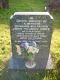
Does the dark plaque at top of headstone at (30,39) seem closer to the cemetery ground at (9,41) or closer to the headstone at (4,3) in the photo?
the cemetery ground at (9,41)

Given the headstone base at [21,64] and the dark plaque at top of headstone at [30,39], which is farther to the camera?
the headstone base at [21,64]

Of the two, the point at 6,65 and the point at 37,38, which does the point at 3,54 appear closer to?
the point at 6,65

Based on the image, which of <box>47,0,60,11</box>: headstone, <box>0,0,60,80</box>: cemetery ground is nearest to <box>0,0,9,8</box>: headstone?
<box>0,0,60,80</box>: cemetery ground

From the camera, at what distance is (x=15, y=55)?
5371 mm

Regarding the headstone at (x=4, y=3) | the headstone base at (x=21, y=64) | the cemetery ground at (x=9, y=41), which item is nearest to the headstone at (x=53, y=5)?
the cemetery ground at (x=9, y=41)

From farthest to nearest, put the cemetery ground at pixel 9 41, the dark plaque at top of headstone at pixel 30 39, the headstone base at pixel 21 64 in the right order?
1. the headstone base at pixel 21 64
2. the cemetery ground at pixel 9 41
3. the dark plaque at top of headstone at pixel 30 39

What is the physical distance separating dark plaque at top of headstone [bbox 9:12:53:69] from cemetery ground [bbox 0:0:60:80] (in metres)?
0.26

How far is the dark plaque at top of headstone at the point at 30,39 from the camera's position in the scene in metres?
4.92

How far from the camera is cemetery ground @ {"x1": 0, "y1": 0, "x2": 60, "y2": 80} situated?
5058 millimetres

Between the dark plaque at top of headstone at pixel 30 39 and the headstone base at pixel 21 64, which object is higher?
the dark plaque at top of headstone at pixel 30 39

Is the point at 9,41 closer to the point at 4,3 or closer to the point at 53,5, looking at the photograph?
the point at 4,3

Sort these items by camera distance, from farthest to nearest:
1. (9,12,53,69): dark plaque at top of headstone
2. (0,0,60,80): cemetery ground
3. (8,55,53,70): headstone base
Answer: (8,55,53,70): headstone base < (0,0,60,80): cemetery ground < (9,12,53,69): dark plaque at top of headstone

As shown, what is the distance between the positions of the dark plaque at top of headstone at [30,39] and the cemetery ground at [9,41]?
261mm

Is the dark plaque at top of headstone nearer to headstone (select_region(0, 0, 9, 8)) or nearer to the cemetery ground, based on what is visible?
the cemetery ground
